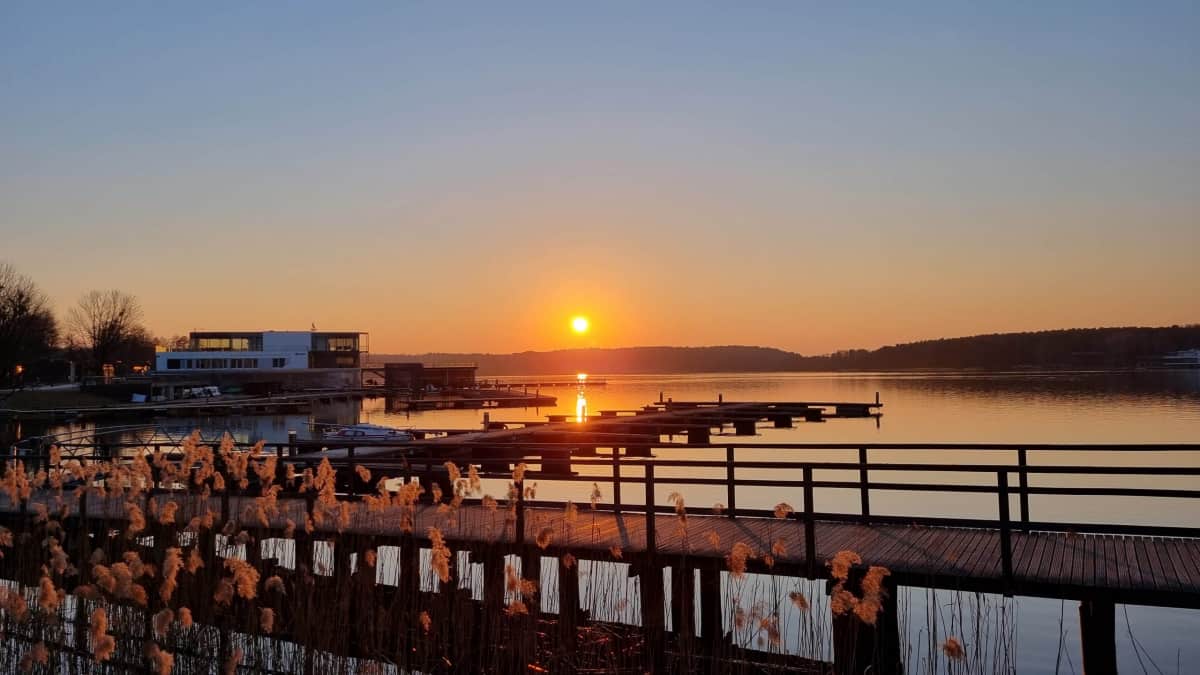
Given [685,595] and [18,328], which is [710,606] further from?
[18,328]

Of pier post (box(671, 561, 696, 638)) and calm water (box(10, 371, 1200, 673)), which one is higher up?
pier post (box(671, 561, 696, 638))

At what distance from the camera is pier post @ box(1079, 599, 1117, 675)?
9.00 m

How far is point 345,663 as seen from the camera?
7.42 meters

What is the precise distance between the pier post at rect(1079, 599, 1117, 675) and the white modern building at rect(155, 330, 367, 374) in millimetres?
103330

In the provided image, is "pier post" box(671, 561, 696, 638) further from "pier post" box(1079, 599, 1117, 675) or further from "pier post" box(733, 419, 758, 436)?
"pier post" box(733, 419, 758, 436)

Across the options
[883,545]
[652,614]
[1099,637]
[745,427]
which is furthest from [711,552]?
[745,427]

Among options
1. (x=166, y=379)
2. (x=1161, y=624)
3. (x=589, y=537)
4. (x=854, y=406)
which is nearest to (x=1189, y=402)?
(x=854, y=406)

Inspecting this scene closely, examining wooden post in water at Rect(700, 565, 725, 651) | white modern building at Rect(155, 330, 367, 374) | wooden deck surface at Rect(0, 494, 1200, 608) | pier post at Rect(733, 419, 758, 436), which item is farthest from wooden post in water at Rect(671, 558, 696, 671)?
white modern building at Rect(155, 330, 367, 374)

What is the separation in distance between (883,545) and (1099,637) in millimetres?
2220

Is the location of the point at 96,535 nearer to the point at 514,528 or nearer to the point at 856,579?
the point at 514,528

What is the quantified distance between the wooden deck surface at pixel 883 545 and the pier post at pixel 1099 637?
1.06 feet

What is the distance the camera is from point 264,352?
10894 cm

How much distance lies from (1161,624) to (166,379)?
99375 mm

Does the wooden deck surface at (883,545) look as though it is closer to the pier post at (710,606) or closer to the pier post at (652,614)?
the pier post at (652,614)
